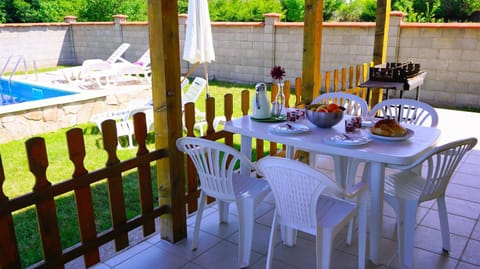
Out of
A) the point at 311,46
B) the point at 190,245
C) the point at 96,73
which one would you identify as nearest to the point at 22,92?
the point at 96,73

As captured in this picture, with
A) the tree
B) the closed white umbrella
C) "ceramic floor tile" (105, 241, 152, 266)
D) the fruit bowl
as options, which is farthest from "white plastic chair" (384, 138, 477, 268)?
the tree

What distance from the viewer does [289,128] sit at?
2449 mm

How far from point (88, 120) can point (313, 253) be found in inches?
185

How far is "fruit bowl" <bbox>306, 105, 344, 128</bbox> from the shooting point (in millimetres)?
2447

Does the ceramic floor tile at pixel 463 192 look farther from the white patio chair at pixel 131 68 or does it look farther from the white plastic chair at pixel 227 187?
the white patio chair at pixel 131 68

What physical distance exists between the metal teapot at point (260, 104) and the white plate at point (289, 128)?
203 mm

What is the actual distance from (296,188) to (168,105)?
1012mm

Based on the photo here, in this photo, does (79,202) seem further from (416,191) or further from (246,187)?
(416,191)

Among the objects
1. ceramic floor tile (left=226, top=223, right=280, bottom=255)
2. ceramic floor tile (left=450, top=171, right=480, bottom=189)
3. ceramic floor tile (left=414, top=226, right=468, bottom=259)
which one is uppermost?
ceramic floor tile (left=450, top=171, right=480, bottom=189)

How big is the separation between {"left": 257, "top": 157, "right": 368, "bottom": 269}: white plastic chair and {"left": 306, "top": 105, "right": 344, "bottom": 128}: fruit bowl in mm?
516

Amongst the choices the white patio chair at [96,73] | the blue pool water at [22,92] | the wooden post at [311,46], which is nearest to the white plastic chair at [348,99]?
the wooden post at [311,46]

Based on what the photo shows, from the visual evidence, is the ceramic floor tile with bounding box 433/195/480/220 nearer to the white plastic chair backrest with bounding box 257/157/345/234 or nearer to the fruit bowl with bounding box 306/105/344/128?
the fruit bowl with bounding box 306/105/344/128

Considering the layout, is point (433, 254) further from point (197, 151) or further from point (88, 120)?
point (88, 120)

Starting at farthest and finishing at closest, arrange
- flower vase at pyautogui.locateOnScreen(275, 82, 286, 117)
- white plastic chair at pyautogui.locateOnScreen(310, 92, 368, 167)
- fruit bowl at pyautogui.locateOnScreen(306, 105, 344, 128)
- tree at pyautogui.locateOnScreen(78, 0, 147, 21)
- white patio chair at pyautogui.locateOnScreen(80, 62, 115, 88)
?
tree at pyautogui.locateOnScreen(78, 0, 147, 21)
white patio chair at pyautogui.locateOnScreen(80, 62, 115, 88)
white plastic chair at pyautogui.locateOnScreen(310, 92, 368, 167)
flower vase at pyautogui.locateOnScreen(275, 82, 286, 117)
fruit bowl at pyautogui.locateOnScreen(306, 105, 344, 128)
